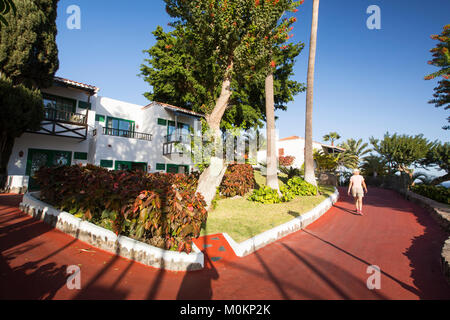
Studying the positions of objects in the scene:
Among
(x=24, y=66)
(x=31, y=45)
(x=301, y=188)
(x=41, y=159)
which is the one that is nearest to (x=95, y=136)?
(x=41, y=159)

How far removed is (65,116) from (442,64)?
21287 millimetres

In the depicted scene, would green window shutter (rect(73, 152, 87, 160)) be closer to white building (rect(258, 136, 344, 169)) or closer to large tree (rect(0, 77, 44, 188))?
large tree (rect(0, 77, 44, 188))

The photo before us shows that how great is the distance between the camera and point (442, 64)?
997cm

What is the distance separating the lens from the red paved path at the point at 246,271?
10.1ft

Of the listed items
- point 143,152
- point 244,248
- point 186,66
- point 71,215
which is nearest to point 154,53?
point 186,66

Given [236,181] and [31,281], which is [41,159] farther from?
[31,281]

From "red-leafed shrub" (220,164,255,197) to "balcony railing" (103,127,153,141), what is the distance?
940cm

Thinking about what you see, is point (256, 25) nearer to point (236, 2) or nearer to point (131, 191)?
point (236, 2)

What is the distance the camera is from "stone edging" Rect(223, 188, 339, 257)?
187 inches

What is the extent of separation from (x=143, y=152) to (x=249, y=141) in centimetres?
874

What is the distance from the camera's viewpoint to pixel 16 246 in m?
4.08

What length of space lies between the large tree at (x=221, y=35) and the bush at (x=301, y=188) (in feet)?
16.3

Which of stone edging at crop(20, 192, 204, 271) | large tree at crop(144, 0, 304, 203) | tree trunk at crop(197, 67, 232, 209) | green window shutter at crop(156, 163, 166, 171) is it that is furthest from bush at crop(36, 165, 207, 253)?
green window shutter at crop(156, 163, 166, 171)

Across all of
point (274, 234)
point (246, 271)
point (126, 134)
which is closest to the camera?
point (246, 271)
